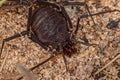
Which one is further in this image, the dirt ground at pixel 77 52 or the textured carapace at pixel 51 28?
the dirt ground at pixel 77 52

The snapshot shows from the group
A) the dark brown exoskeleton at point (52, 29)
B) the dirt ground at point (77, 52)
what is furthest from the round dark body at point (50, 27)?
the dirt ground at point (77, 52)

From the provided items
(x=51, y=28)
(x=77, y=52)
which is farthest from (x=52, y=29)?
(x=77, y=52)

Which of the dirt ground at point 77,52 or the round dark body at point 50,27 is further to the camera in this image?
the dirt ground at point 77,52

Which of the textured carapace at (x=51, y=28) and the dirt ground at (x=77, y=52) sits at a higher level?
the textured carapace at (x=51, y=28)

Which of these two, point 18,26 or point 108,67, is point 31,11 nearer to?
point 18,26

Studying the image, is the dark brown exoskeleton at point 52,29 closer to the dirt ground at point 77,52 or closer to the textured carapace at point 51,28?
the textured carapace at point 51,28

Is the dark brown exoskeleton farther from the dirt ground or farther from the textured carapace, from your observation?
the dirt ground

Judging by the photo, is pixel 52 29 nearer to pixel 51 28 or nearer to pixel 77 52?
pixel 51 28
